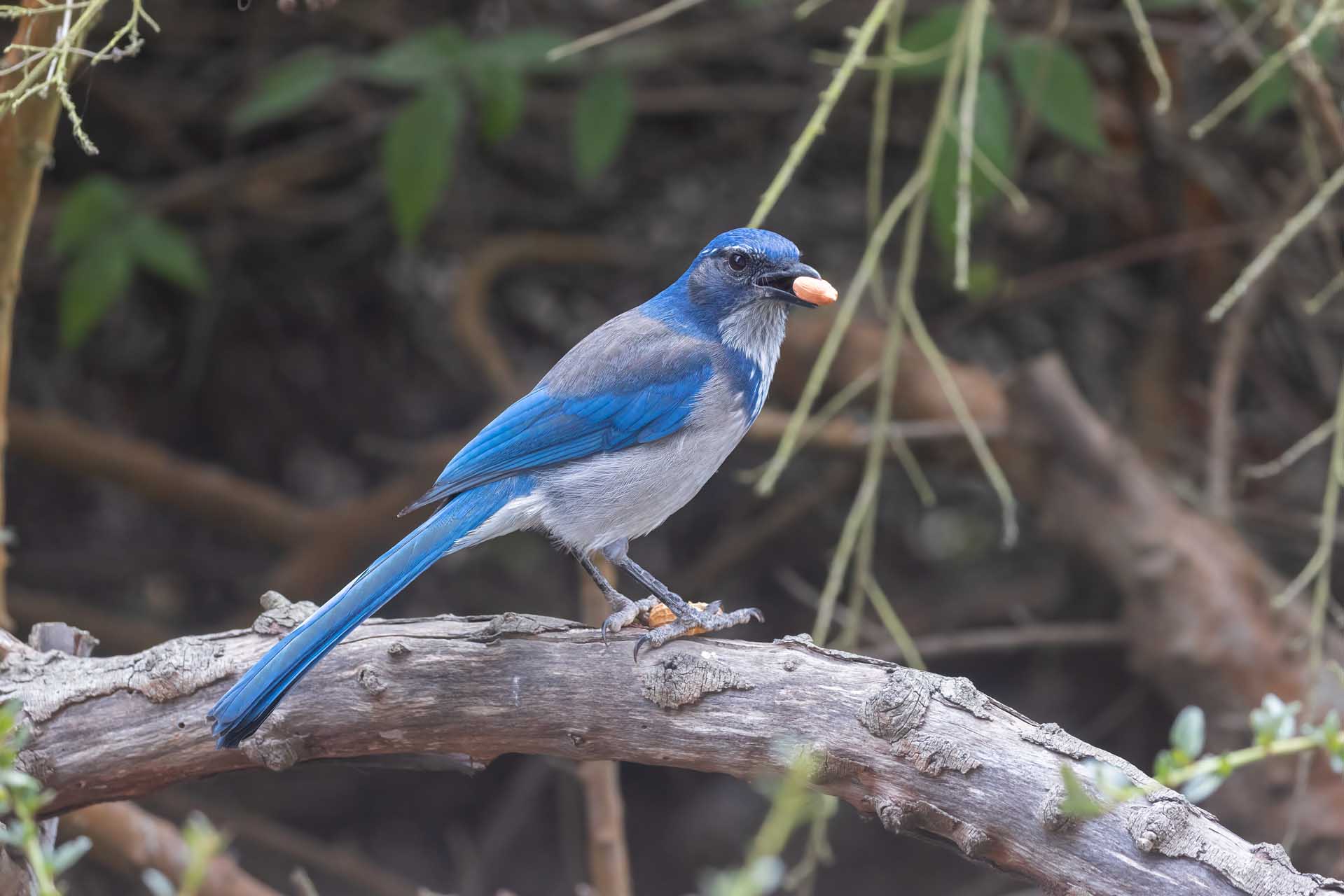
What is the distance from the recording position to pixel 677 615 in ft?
9.80

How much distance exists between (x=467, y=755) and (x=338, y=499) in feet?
12.4

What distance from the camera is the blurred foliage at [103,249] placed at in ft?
14.6

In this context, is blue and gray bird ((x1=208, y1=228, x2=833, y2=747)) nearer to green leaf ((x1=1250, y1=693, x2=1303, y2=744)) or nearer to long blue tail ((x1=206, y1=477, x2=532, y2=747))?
long blue tail ((x1=206, y1=477, x2=532, y2=747))

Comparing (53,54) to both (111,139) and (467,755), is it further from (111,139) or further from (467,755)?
(111,139)

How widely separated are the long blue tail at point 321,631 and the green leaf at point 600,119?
1854 mm

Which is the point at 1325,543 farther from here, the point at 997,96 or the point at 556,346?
the point at 556,346

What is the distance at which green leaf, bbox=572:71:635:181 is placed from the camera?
4414 millimetres

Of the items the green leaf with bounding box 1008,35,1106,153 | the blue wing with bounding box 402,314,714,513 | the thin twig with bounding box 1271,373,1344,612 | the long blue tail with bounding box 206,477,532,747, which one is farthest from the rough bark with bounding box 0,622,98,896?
the green leaf with bounding box 1008,35,1106,153

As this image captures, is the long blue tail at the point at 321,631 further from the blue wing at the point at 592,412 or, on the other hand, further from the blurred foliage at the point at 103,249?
the blurred foliage at the point at 103,249

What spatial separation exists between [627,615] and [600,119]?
2.16m

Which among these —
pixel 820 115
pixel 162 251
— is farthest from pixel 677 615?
pixel 162 251

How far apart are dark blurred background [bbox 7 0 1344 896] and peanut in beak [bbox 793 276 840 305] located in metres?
1.84

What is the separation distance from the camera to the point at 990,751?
7.91ft

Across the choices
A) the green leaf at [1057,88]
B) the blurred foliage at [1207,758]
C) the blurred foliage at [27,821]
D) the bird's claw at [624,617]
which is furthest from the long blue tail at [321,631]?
the green leaf at [1057,88]
